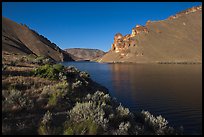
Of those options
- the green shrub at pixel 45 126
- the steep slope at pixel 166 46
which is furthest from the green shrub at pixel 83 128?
the steep slope at pixel 166 46

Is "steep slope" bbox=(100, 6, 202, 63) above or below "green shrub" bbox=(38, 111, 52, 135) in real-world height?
above

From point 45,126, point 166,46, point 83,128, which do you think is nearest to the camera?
point 45,126

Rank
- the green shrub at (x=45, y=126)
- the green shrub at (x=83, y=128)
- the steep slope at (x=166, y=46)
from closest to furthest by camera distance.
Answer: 1. the green shrub at (x=45, y=126)
2. the green shrub at (x=83, y=128)
3. the steep slope at (x=166, y=46)

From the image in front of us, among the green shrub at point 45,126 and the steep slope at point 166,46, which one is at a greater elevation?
the steep slope at point 166,46

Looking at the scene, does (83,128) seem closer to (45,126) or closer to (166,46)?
(45,126)

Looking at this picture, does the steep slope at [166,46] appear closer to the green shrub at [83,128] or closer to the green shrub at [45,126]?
the green shrub at [83,128]

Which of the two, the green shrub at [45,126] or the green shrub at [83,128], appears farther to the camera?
the green shrub at [83,128]

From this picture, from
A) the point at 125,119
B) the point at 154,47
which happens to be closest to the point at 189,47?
the point at 154,47

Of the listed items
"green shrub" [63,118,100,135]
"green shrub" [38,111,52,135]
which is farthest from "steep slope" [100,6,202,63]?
"green shrub" [38,111,52,135]

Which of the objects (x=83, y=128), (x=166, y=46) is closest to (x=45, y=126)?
(x=83, y=128)

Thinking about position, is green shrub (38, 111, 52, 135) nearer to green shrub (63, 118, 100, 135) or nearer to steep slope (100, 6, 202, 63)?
green shrub (63, 118, 100, 135)

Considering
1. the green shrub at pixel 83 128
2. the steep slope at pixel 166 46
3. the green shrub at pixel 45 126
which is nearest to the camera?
the green shrub at pixel 45 126

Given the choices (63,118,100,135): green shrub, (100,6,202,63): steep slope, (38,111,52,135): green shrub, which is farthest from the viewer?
(100,6,202,63): steep slope

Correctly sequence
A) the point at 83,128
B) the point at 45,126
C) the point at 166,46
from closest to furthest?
the point at 45,126 < the point at 83,128 < the point at 166,46
